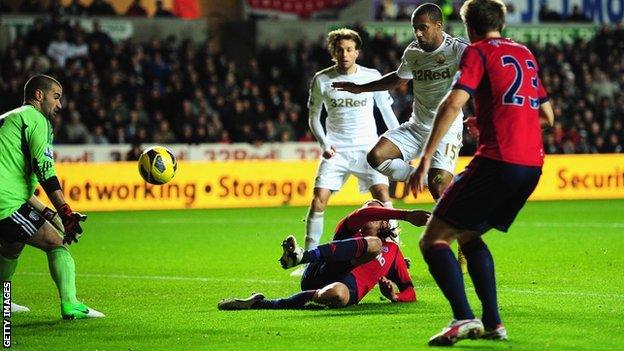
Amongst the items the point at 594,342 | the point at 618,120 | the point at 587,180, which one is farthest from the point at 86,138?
the point at 594,342

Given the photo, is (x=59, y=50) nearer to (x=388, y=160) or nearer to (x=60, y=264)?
(x=388, y=160)

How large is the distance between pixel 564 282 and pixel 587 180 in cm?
1400

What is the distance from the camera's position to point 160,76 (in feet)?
87.5

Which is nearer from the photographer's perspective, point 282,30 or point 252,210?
point 252,210

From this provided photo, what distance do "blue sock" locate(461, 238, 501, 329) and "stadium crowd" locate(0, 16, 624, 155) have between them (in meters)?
16.3

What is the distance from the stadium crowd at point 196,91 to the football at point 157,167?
42.2ft

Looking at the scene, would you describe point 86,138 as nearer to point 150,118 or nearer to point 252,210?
point 150,118

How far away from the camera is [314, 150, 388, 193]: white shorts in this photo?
41.7ft

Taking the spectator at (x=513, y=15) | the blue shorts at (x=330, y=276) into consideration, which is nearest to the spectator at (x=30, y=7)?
the spectator at (x=513, y=15)

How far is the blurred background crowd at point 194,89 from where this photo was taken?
986 inches

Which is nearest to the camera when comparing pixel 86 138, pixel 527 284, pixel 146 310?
pixel 146 310

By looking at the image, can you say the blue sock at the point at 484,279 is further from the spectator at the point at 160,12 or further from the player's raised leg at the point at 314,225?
the spectator at the point at 160,12

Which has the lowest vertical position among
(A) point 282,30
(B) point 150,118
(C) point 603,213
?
(C) point 603,213

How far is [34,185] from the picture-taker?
923cm
